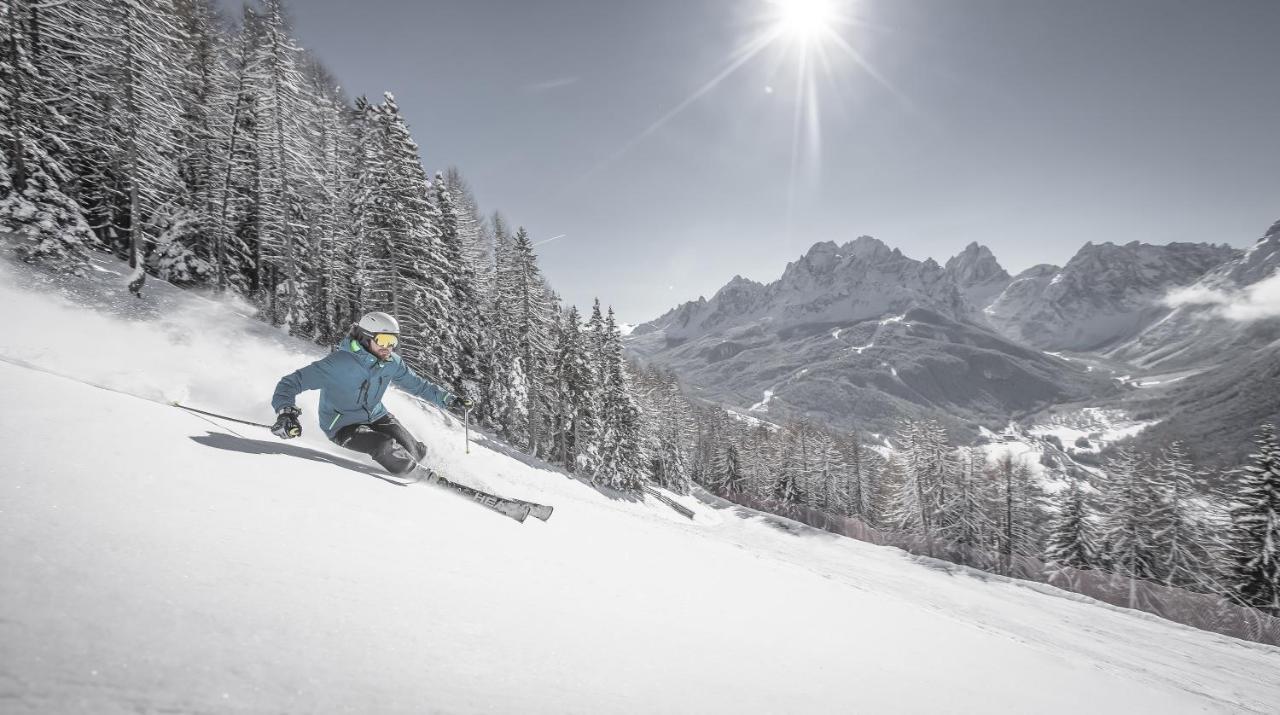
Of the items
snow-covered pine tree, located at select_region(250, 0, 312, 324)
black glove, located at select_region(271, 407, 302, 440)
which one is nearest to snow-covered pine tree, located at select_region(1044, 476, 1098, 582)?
black glove, located at select_region(271, 407, 302, 440)

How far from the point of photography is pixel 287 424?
5359 millimetres

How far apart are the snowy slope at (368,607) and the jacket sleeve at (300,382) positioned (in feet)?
1.67

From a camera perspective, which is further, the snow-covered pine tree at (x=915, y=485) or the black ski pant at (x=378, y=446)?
the snow-covered pine tree at (x=915, y=485)

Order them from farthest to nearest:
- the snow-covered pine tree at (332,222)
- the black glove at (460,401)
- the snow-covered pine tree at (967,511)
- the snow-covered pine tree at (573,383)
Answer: the snow-covered pine tree at (967,511) < the snow-covered pine tree at (573,383) < the snow-covered pine tree at (332,222) < the black glove at (460,401)

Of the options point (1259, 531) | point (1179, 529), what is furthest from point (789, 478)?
point (1259, 531)

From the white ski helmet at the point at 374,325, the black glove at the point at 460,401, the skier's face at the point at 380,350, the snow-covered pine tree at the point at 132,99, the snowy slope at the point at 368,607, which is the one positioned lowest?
the snowy slope at the point at 368,607

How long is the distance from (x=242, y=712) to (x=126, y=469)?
2655mm

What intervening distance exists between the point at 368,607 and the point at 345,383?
14.7 feet

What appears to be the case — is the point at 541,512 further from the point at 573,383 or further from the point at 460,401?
the point at 573,383

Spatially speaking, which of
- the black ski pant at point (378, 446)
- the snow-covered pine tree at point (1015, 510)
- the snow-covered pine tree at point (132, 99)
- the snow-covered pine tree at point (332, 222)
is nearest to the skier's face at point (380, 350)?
the black ski pant at point (378, 446)

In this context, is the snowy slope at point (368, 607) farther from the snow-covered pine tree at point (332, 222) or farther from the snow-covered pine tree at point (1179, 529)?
the snow-covered pine tree at point (1179, 529)

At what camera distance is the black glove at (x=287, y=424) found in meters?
5.27

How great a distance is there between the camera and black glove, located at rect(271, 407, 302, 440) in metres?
5.27

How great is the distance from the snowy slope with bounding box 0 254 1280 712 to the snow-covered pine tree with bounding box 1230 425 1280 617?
3406 centimetres
